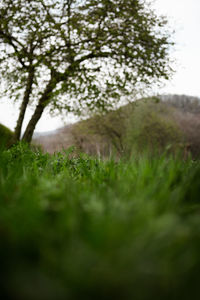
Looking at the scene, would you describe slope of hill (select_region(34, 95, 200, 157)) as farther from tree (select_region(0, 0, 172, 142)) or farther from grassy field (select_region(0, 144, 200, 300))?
grassy field (select_region(0, 144, 200, 300))

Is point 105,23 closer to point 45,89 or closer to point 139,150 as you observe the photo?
point 45,89

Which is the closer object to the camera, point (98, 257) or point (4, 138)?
point (98, 257)

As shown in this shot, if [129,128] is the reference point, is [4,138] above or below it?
below

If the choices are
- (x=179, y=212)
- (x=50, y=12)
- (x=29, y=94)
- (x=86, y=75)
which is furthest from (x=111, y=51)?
(x=179, y=212)

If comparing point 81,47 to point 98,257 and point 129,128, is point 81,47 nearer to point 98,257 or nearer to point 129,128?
point 98,257

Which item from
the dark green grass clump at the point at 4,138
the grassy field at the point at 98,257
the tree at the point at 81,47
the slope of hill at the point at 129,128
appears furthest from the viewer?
the slope of hill at the point at 129,128

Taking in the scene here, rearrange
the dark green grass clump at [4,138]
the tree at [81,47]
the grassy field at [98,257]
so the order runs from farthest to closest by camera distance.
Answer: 1. the tree at [81,47]
2. the dark green grass clump at [4,138]
3. the grassy field at [98,257]

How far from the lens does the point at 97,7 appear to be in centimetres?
1113

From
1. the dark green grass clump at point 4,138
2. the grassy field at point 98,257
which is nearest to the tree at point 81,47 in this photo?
the dark green grass clump at point 4,138

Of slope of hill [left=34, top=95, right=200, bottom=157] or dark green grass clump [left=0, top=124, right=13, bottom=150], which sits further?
slope of hill [left=34, top=95, right=200, bottom=157]

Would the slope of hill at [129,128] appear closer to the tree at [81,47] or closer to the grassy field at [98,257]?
the tree at [81,47]

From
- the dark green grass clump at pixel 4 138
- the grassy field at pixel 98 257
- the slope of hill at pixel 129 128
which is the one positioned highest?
the slope of hill at pixel 129 128

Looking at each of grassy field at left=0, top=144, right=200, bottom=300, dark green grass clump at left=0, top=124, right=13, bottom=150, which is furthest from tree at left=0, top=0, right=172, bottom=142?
grassy field at left=0, top=144, right=200, bottom=300

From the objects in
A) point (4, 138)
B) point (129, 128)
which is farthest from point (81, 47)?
point (129, 128)
